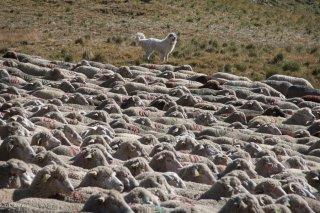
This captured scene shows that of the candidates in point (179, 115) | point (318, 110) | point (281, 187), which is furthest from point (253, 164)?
point (318, 110)

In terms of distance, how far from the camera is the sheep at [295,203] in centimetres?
861

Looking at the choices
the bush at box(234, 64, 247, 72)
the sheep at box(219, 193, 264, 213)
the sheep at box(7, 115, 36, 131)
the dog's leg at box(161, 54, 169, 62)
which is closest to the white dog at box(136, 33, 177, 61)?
the dog's leg at box(161, 54, 169, 62)

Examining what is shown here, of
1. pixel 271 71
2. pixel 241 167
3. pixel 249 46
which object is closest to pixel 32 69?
pixel 271 71

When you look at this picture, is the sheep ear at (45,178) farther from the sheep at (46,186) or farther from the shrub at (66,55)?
the shrub at (66,55)

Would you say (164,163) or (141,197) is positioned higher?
(141,197)

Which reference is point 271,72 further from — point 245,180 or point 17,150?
point 17,150

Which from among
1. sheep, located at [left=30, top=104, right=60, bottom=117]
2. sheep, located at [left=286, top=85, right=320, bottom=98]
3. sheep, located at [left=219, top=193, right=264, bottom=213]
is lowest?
sheep, located at [left=286, top=85, right=320, bottom=98]

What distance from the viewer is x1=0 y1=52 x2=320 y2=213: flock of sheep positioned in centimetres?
870

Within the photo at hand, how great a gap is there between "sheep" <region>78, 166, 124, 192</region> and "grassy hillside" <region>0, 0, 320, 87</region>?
1760 centimetres

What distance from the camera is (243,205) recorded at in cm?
788

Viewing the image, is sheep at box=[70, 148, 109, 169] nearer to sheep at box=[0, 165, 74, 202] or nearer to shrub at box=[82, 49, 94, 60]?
sheep at box=[0, 165, 74, 202]

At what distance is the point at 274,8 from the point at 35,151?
42.8 meters

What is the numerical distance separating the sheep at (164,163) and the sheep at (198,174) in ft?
0.64

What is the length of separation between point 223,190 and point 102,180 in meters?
1.63
